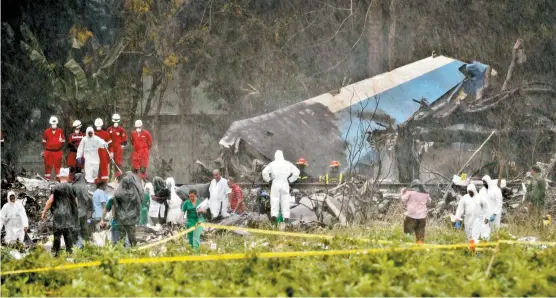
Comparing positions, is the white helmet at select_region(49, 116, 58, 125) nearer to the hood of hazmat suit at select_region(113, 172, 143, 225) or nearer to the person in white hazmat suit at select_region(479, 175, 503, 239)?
the hood of hazmat suit at select_region(113, 172, 143, 225)

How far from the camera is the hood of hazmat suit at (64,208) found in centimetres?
1641

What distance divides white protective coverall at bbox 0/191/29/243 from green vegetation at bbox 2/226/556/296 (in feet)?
23.5

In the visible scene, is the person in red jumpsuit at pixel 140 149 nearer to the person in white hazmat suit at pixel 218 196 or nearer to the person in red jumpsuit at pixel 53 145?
the person in red jumpsuit at pixel 53 145

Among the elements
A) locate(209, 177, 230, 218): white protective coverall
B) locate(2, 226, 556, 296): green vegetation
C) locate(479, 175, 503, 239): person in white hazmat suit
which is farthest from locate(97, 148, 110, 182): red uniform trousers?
locate(2, 226, 556, 296): green vegetation

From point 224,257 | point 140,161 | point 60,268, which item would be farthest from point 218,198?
point 60,268

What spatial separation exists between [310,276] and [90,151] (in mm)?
12421

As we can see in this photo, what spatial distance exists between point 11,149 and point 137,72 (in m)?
3.32

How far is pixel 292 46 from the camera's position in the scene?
25.8 meters

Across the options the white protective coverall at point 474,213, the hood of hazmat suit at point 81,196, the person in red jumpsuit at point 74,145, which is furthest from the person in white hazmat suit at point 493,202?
the person in red jumpsuit at point 74,145

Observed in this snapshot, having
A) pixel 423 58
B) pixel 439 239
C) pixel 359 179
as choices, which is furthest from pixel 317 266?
pixel 423 58

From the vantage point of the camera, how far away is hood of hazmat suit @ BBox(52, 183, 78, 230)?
1641 cm

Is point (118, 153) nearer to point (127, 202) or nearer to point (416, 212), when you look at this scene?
point (127, 202)

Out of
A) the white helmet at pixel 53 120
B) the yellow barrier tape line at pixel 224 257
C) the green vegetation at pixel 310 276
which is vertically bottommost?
the green vegetation at pixel 310 276

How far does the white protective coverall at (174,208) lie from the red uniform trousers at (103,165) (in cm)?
126
